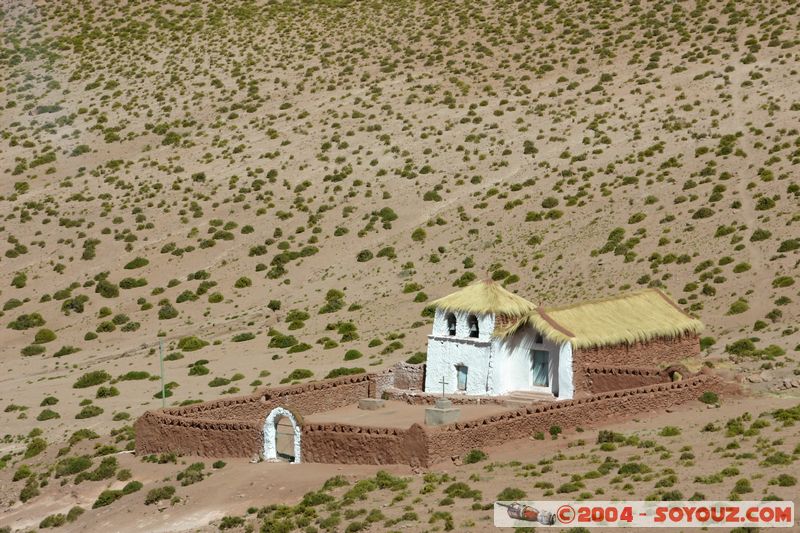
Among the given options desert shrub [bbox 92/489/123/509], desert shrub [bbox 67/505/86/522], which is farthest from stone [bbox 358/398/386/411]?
desert shrub [bbox 67/505/86/522]

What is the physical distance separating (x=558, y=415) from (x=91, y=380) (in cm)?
2924

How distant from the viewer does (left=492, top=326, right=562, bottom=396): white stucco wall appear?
48844 millimetres

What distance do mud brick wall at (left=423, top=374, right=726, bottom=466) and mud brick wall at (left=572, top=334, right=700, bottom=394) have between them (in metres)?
2.70

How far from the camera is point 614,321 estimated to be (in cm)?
5066

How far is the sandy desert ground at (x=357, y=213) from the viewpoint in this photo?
139ft

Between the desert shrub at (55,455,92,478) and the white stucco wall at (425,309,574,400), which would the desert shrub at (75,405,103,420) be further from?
the white stucco wall at (425,309,574,400)

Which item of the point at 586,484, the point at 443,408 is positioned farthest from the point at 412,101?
the point at 586,484

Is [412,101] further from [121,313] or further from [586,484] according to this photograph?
[586,484]

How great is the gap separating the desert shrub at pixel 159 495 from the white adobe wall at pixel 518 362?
12.5 m

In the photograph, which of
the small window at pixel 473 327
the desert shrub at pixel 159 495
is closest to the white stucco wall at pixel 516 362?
the small window at pixel 473 327

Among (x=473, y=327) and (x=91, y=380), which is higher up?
(x=473, y=327)

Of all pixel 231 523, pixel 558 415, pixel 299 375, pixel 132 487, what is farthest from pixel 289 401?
pixel 299 375

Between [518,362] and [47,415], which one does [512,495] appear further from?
[47,415]

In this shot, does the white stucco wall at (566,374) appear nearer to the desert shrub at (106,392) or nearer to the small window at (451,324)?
the small window at (451,324)
